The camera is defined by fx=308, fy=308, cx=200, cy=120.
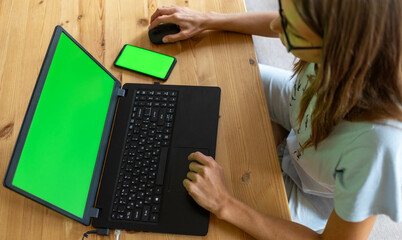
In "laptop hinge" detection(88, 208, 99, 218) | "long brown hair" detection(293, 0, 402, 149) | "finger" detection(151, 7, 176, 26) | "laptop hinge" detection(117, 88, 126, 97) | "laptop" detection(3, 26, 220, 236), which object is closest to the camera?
"long brown hair" detection(293, 0, 402, 149)

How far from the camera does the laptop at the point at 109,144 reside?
0.56m

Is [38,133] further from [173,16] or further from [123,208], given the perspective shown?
[173,16]

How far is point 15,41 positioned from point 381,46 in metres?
0.96

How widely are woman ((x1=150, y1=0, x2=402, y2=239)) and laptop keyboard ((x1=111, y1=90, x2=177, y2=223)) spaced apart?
0.08 m

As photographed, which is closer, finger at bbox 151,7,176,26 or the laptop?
the laptop

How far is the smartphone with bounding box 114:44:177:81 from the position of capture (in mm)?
859

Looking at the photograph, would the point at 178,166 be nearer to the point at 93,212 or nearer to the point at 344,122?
the point at 93,212

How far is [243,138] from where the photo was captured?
76cm

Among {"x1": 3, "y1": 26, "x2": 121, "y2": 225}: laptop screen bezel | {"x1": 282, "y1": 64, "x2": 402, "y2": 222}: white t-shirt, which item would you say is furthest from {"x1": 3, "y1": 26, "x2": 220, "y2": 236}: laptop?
{"x1": 282, "y1": 64, "x2": 402, "y2": 222}: white t-shirt

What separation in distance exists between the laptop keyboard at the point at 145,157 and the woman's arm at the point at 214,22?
8.5 inches

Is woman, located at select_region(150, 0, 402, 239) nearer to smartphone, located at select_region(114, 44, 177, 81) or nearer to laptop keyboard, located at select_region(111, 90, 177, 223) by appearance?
laptop keyboard, located at select_region(111, 90, 177, 223)

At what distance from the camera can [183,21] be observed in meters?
0.90

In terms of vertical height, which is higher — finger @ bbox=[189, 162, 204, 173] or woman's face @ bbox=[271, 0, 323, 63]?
woman's face @ bbox=[271, 0, 323, 63]

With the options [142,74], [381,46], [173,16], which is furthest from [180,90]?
[381,46]
